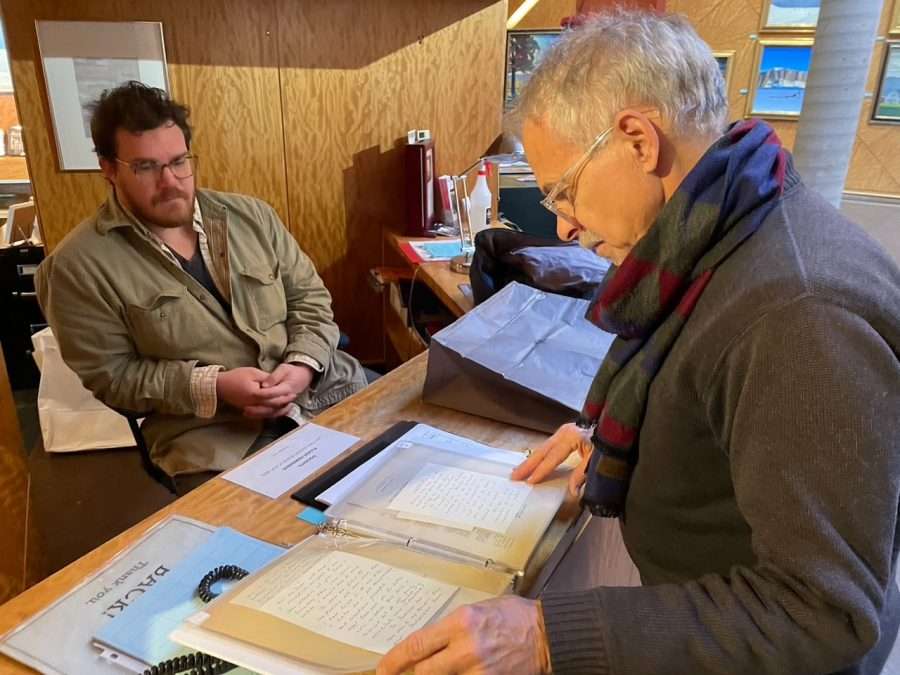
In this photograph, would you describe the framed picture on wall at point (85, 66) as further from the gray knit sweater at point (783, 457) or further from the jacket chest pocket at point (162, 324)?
the gray knit sweater at point (783, 457)

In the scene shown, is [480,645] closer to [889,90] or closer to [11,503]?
[11,503]

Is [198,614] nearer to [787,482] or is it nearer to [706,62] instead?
[787,482]

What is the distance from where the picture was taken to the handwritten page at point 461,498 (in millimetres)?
984

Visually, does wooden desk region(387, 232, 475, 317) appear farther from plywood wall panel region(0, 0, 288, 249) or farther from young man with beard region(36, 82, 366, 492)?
plywood wall panel region(0, 0, 288, 249)

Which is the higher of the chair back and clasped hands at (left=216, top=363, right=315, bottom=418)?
clasped hands at (left=216, top=363, right=315, bottom=418)

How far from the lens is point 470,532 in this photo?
0.96 meters

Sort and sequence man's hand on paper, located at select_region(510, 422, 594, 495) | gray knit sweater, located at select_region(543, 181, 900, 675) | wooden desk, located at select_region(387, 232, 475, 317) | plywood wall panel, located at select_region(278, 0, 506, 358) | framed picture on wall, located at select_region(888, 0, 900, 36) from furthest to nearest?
framed picture on wall, located at select_region(888, 0, 900, 36) → plywood wall panel, located at select_region(278, 0, 506, 358) → wooden desk, located at select_region(387, 232, 475, 317) → man's hand on paper, located at select_region(510, 422, 594, 495) → gray knit sweater, located at select_region(543, 181, 900, 675)

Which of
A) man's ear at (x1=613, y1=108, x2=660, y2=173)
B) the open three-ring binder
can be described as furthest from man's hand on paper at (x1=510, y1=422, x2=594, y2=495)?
man's ear at (x1=613, y1=108, x2=660, y2=173)

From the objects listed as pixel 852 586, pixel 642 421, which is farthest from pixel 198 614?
pixel 852 586

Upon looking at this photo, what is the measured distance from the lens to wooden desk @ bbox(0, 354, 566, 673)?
0.89 metres

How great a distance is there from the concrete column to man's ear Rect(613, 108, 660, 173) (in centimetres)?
154

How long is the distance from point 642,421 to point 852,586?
0.83ft

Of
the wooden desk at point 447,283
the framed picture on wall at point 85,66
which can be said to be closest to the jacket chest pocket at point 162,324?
the wooden desk at point 447,283

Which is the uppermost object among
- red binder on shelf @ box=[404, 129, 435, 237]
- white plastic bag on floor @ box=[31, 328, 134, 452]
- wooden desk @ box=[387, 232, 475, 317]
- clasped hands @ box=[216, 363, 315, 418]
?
red binder on shelf @ box=[404, 129, 435, 237]
